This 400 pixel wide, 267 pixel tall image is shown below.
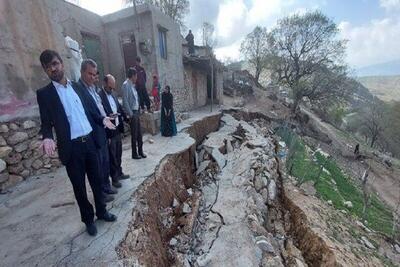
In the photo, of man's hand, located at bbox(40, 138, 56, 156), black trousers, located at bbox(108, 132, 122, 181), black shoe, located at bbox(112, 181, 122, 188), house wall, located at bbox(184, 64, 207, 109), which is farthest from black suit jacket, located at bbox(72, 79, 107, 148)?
house wall, located at bbox(184, 64, 207, 109)

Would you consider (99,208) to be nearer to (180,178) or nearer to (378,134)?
(180,178)

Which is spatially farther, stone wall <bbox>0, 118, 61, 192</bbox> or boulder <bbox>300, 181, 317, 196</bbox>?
boulder <bbox>300, 181, 317, 196</bbox>

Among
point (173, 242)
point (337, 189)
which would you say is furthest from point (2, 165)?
point (337, 189)

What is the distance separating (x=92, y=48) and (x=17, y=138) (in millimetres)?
6367

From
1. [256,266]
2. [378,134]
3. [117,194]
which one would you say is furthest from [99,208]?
[378,134]

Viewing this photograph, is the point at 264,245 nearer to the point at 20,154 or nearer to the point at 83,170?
the point at 83,170

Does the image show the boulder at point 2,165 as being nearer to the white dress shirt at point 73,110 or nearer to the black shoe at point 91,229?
the black shoe at point 91,229

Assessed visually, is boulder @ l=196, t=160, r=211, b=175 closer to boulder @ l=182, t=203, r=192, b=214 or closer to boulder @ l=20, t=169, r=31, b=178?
boulder @ l=182, t=203, r=192, b=214

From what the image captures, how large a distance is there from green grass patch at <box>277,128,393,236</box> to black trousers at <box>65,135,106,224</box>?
6541 millimetres

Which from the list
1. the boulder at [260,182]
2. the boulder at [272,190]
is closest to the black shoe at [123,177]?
the boulder at [260,182]

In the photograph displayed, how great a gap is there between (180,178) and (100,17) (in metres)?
8.02

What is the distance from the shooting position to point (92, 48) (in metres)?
9.20

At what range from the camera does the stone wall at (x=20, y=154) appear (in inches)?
146

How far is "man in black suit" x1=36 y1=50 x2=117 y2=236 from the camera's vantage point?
204 cm
